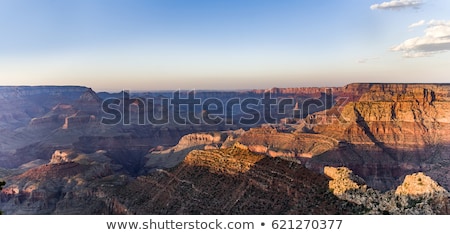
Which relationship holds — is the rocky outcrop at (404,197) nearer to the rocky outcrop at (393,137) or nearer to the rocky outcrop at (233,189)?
the rocky outcrop at (233,189)

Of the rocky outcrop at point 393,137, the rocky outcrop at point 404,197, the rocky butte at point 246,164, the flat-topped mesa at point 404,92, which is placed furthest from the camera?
the flat-topped mesa at point 404,92

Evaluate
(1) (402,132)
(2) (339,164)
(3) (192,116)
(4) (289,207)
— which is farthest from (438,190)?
(3) (192,116)

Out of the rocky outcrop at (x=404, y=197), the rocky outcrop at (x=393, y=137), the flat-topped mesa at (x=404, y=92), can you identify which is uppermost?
the flat-topped mesa at (x=404, y=92)

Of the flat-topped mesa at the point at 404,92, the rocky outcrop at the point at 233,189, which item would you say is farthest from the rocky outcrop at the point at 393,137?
the rocky outcrop at the point at 233,189

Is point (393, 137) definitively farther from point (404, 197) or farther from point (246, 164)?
point (404, 197)

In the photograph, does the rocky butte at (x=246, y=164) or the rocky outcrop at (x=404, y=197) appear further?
the rocky butte at (x=246, y=164)

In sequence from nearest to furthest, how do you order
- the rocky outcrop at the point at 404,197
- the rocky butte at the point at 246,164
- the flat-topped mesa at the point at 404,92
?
the rocky outcrop at the point at 404,197 → the rocky butte at the point at 246,164 → the flat-topped mesa at the point at 404,92

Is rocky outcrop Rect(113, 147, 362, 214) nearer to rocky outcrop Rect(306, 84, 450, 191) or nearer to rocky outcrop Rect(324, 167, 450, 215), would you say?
rocky outcrop Rect(324, 167, 450, 215)

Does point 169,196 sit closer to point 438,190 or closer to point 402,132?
point 438,190
